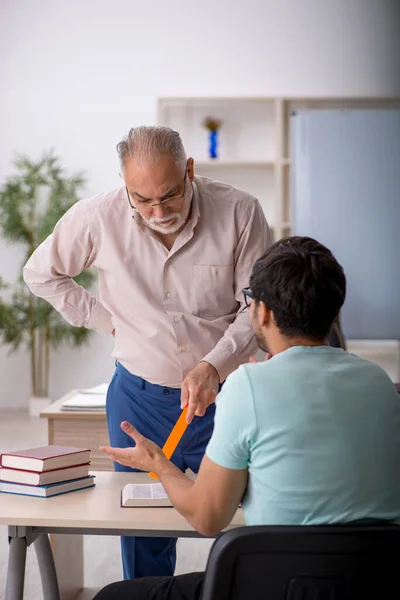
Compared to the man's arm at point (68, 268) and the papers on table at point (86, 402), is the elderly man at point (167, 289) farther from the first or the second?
the papers on table at point (86, 402)

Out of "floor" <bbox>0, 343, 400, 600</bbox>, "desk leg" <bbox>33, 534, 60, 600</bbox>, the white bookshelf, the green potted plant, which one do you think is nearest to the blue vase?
the white bookshelf

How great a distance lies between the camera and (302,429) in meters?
1.37

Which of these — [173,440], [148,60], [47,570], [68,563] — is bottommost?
[68,563]

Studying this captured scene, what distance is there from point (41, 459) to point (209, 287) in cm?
75

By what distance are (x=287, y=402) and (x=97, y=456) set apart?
5.57 ft

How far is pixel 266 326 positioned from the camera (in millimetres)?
1562

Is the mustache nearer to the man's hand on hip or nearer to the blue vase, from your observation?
the man's hand on hip

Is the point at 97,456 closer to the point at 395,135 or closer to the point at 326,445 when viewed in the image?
the point at 326,445

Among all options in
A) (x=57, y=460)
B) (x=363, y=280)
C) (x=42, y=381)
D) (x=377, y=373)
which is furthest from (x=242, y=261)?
(x=42, y=381)

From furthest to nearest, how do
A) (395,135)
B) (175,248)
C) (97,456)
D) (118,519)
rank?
(395,135), (97,456), (175,248), (118,519)

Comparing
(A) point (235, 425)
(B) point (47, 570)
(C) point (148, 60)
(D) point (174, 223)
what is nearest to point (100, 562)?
(B) point (47, 570)

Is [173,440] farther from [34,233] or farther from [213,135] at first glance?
[213,135]

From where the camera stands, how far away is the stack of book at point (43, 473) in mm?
1923

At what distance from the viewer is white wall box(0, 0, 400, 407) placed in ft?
23.2
